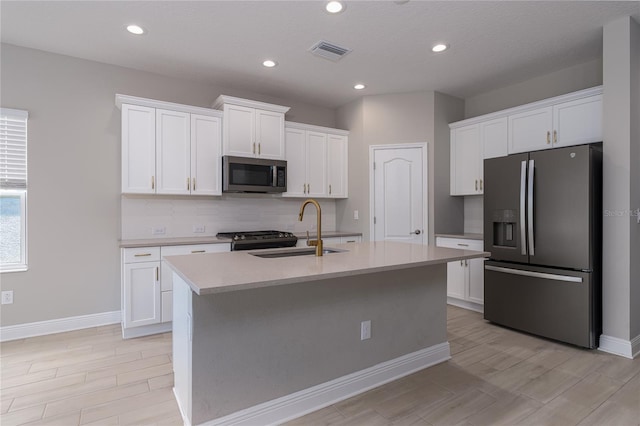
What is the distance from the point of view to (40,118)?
328 cm

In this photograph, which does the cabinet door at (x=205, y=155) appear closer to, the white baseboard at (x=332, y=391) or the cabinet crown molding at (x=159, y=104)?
the cabinet crown molding at (x=159, y=104)

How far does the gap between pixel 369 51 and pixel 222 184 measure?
6.88ft

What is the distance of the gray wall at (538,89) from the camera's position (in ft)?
11.6

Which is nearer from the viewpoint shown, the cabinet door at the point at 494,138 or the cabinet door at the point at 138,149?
the cabinet door at the point at 138,149

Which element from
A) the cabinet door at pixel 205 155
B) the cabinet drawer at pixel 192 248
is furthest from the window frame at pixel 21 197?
the cabinet door at pixel 205 155

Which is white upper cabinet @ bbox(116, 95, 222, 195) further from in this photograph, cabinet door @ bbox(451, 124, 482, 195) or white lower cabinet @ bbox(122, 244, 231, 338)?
cabinet door @ bbox(451, 124, 482, 195)

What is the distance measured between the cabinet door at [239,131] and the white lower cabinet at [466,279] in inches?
104

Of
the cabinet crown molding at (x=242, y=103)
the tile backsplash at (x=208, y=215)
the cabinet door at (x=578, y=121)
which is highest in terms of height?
the cabinet crown molding at (x=242, y=103)

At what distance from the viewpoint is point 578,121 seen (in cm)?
332

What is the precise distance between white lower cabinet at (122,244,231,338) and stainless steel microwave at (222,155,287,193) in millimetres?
870

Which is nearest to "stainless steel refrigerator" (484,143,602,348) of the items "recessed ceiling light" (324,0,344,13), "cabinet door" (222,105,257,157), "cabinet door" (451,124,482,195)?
"cabinet door" (451,124,482,195)

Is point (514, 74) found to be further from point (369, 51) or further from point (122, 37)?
point (122, 37)

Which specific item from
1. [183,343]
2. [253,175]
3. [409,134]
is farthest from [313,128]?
[183,343]

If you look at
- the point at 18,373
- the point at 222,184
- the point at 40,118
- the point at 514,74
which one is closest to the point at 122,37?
the point at 40,118
